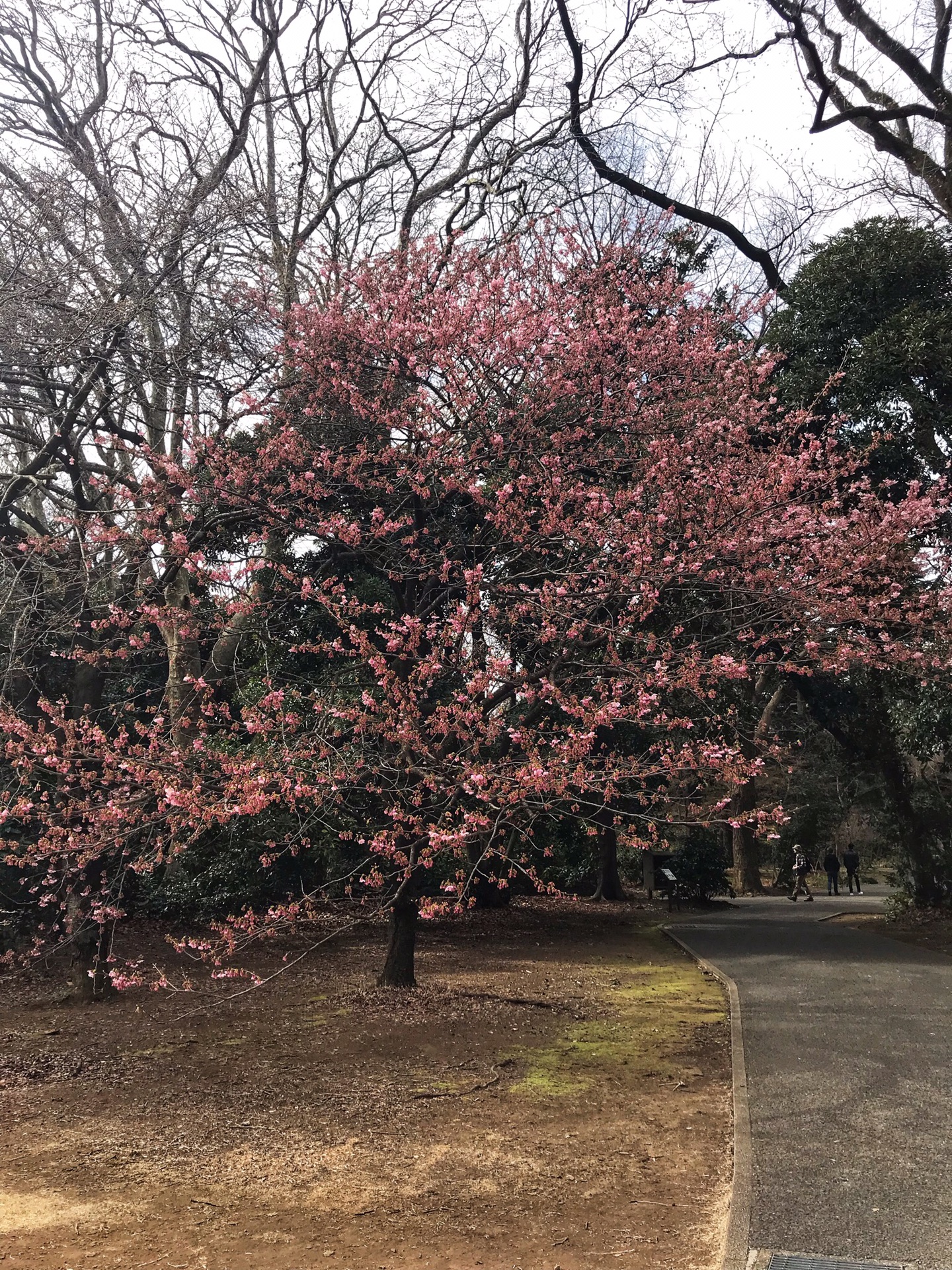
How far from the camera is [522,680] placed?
7.61 m

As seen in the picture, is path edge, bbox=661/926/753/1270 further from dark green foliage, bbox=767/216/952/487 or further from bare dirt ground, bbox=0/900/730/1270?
dark green foliage, bbox=767/216/952/487

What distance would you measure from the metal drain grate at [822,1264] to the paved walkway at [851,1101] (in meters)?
0.06

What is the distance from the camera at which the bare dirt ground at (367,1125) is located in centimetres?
443

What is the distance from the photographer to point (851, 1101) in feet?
19.5

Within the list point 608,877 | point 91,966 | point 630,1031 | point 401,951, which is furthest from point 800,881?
point 91,966

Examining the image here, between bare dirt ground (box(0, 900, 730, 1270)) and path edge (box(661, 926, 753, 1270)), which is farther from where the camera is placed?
bare dirt ground (box(0, 900, 730, 1270))

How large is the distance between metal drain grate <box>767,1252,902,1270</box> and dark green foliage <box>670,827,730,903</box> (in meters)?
15.8

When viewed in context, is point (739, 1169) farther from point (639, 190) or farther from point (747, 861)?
point (747, 861)

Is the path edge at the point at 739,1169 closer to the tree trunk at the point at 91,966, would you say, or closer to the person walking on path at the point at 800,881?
the tree trunk at the point at 91,966

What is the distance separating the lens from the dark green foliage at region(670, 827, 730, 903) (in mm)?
19516

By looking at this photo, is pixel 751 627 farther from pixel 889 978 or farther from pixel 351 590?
pixel 351 590

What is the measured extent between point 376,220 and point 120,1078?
1126cm

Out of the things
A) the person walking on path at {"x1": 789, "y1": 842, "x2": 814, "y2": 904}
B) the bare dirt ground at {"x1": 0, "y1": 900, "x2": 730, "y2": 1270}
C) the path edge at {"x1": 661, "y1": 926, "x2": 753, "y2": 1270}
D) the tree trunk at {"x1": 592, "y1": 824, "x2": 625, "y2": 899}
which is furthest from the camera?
the person walking on path at {"x1": 789, "y1": 842, "x2": 814, "y2": 904}

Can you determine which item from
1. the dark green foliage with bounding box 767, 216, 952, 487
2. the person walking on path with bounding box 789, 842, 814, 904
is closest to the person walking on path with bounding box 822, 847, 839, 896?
the person walking on path with bounding box 789, 842, 814, 904
